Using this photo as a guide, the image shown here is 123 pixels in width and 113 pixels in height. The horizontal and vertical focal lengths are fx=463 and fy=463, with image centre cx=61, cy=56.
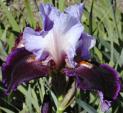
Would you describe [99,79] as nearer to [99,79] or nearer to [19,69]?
[99,79]

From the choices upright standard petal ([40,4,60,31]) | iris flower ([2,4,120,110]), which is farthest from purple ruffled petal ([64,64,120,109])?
upright standard petal ([40,4,60,31])

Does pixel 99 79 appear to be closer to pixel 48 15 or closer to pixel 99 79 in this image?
pixel 99 79

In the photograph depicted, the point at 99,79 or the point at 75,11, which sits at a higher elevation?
the point at 75,11

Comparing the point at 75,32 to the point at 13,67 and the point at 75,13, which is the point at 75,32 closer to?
→ the point at 75,13

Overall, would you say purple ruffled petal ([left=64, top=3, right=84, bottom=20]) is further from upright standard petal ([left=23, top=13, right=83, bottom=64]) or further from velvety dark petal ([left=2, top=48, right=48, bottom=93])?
velvety dark petal ([left=2, top=48, right=48, bottom=93])

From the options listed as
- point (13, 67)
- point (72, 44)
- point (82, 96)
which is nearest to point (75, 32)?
point (72, 44)

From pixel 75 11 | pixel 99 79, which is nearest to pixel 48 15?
pixel 75 11
